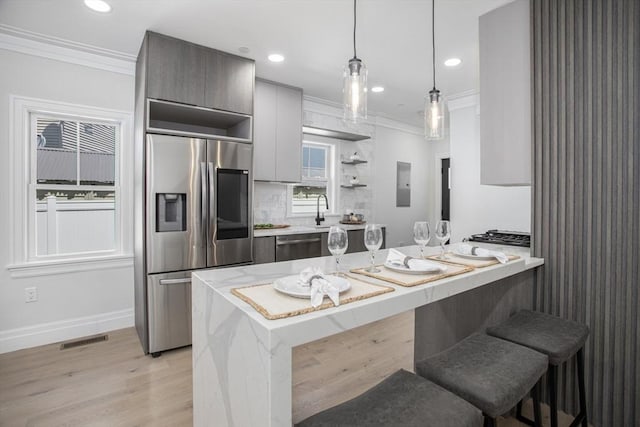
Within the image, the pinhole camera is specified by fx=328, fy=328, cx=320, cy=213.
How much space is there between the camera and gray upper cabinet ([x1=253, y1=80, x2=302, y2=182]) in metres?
3.78

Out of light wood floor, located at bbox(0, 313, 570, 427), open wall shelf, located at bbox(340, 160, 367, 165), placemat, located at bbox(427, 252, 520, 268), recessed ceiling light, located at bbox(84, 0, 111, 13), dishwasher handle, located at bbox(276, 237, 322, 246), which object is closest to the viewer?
placemat, located at bbox(427, 252, 520, 268)

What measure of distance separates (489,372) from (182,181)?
2.59 m

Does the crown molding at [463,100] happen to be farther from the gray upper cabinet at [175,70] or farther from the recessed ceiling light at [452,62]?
the gray upper cabinet at [175,70]

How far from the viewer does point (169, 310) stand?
9.34ft

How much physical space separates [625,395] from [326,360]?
72.5 inches

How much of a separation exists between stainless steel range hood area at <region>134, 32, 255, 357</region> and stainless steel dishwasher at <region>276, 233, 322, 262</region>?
0.43 m

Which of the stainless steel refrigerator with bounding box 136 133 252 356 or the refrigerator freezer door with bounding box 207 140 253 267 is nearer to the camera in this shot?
the stainless steel refrigerator with bounding box 136 133 252 356

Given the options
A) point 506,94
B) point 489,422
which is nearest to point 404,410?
point 489,422

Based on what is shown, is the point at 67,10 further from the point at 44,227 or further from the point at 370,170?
the point at 370,170

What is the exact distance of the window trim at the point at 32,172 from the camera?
2812 mm

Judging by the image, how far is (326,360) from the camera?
2672 millimetres

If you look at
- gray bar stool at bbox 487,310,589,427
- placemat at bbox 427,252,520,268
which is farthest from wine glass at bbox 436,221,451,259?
gray bar stool at bbox 487,310,589,427

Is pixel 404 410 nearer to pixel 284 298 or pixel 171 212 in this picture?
pixel 284 298

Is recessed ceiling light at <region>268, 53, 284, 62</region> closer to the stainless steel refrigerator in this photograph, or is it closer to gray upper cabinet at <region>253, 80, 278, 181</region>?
gray upper cabinet at <region>253, 80, 278, 181</region>
